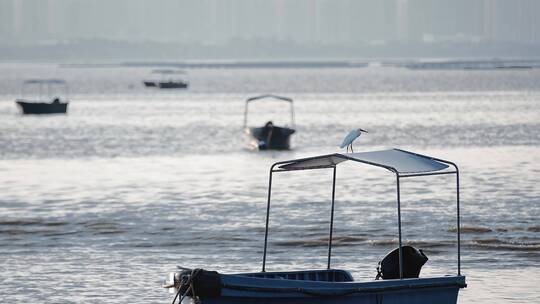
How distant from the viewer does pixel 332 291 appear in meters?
19.8

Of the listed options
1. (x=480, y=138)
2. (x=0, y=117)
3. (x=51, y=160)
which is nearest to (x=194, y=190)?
(x=51, y=160)

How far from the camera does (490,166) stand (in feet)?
164

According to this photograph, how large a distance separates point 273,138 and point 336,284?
41.4 m

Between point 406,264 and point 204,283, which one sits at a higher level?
point 204,283

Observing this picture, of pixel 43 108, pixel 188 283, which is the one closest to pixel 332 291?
pixel 188 283

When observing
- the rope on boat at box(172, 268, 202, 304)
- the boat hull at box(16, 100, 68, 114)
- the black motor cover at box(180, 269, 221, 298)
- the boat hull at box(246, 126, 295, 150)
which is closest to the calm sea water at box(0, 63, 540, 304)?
the boat hull at box(246, 126, 295, 150)

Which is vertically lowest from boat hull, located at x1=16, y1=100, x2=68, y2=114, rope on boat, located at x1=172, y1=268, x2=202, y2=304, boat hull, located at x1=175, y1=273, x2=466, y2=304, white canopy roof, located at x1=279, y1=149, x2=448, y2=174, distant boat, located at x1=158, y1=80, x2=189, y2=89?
distant boat, located at x1=158, y1=80, x2=189, y2=89

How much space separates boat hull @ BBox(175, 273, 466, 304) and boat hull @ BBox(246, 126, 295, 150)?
Result: 40595mm

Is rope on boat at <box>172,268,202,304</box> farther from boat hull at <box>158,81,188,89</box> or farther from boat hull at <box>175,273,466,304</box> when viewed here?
boat hull at <box>158,81,188,89</box>

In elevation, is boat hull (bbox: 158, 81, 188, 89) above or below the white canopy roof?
below

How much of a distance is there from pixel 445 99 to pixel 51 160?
81.8 m

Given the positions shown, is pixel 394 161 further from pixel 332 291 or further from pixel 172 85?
pixel 172 85

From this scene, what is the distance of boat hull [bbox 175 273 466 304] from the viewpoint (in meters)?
19.2

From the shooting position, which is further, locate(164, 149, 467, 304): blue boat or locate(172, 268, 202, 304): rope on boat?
locate(164, 149, 467, 304): blue boat
